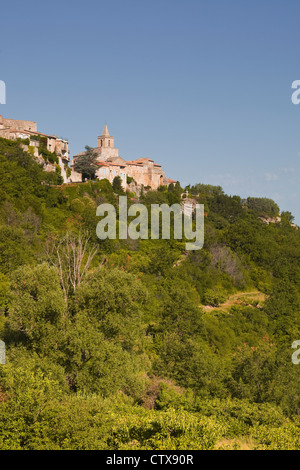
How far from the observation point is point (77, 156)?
66188 millimetres

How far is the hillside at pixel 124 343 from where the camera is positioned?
16031 millimetres

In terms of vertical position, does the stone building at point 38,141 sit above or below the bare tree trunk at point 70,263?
above

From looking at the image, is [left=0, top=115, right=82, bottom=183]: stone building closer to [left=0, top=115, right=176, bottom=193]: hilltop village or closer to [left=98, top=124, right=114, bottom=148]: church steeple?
[left=0, top=115, right=176, bottom=193]: hilltop village

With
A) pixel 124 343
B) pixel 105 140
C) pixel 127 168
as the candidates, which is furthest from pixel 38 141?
pixel 124 343

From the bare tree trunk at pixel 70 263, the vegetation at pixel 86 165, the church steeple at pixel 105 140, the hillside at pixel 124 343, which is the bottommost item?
the hillside at pixel 124 343

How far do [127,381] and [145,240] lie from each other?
33.6 metres

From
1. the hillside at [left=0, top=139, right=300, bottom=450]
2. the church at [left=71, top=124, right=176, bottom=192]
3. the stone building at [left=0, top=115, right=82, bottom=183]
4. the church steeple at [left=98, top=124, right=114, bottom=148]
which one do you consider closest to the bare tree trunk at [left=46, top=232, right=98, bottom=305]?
the hillside at [left=0, top=139, right=300, bottom=450]

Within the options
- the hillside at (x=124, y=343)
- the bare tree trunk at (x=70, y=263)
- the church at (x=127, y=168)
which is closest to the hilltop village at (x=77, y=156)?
the church at (x=127, y=168)

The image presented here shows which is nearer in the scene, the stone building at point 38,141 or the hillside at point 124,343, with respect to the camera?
the hillside at point 124,343

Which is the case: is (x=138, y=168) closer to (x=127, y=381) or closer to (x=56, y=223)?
(x=56, y=223)

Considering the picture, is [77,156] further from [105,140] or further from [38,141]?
[105,140]

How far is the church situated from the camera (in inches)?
2680

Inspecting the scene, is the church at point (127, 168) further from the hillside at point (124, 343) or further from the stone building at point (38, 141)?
the hillside at point (124, 343)

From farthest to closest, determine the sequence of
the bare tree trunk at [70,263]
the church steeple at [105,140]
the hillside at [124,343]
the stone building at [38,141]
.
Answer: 1. the church steeple at [105,140]
2. the stone building at [38,141]
3. the bare tree trunk at [70,263]
4. the hillside at [124,343]
